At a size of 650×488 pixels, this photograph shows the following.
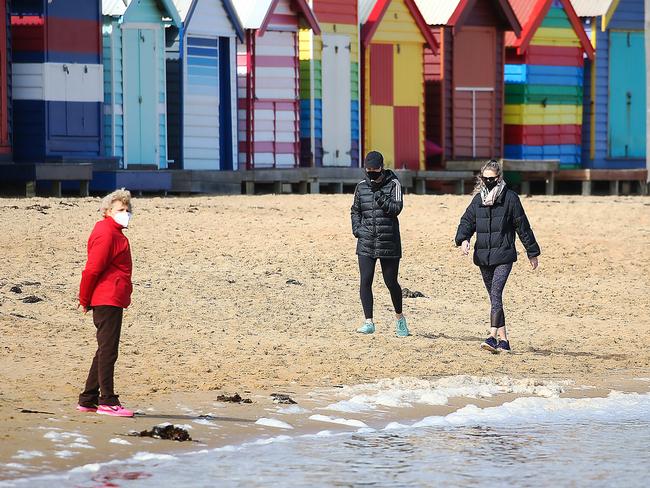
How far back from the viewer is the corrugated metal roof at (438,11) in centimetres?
3028

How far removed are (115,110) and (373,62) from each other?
6.39 meters

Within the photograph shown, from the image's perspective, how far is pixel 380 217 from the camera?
12.7 m

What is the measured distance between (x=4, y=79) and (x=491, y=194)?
12.7 metres

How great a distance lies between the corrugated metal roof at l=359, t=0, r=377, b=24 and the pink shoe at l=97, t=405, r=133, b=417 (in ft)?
68.1

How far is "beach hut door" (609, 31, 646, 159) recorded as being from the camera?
32938mm

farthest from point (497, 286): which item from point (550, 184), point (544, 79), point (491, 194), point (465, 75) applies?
point (544, 79)

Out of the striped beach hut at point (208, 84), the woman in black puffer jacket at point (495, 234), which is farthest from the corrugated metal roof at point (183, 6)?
the woman in black puffer jacket at point (495, 234)

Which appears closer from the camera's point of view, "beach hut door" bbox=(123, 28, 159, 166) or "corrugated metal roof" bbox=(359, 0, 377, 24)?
"beach hut door" bbox=(123, 28, 159, 166)

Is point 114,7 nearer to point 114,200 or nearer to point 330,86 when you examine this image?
point 330,86

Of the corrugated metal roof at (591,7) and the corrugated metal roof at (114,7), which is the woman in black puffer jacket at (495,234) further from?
the corrugated metal roof at (591,7)

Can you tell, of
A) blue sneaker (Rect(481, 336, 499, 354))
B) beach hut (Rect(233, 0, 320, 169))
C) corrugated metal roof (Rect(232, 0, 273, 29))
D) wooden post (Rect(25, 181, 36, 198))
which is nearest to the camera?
blue sneaker (Rect(481, 336, 499, 354))

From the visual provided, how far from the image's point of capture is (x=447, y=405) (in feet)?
34.1

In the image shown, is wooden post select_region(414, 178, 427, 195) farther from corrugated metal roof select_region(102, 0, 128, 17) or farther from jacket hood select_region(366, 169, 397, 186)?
jacket hood select_region(366, 169, 397, 186)

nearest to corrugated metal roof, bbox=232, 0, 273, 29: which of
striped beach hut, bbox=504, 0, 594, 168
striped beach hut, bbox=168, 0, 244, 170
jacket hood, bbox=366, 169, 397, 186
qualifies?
striped beach hut, bbox=168, 0, 244, 170
